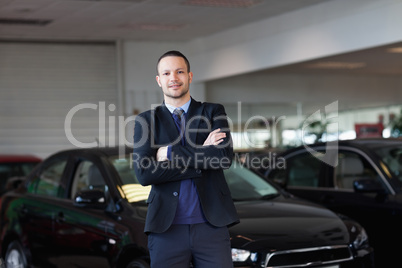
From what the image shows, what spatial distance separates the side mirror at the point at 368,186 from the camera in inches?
236

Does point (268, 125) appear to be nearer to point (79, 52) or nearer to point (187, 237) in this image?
point (79, 52)

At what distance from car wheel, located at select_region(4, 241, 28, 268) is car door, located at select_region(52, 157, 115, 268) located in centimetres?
64

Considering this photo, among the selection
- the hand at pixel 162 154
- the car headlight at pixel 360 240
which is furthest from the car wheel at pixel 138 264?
the car headlight at pixel 360 240

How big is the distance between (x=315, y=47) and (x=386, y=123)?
421 centimetres

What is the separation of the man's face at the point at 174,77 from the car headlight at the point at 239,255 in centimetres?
135

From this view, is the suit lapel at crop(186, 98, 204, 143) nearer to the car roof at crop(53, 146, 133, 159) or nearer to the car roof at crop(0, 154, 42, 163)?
the car roof at crop(53, 146, 133, 159)

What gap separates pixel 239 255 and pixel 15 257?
2767mm

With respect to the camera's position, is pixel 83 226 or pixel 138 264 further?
pixel 83 226

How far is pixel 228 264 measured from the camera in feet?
11.6

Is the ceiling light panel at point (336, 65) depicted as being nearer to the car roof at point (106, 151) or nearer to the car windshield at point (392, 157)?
the car windshield at point (392, 157)

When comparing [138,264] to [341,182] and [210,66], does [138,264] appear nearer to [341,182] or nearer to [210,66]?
[341,182]

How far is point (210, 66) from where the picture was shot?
15.8 metres

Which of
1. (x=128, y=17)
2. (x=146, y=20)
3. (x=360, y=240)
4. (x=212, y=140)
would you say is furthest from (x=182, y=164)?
(x=146, y=20)

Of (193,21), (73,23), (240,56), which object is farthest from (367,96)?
(73,23)
